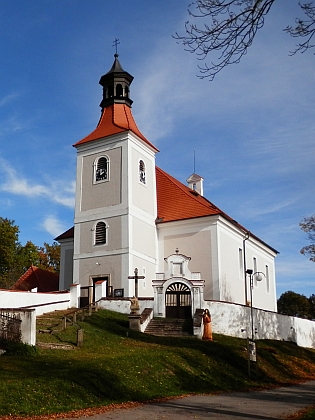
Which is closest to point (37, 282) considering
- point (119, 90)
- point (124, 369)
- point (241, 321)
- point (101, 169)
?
point (101, 169)

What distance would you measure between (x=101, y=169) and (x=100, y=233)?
4.16 m

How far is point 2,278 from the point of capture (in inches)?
1753

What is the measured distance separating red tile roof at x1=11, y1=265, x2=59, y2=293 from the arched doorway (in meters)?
13.1

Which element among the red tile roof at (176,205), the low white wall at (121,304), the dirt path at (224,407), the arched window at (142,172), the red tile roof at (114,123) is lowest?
the dirt path at (224,407)

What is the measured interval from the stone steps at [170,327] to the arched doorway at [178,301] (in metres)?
0.84

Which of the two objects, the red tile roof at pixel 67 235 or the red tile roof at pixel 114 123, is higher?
the red tile roof at pixel 114 123

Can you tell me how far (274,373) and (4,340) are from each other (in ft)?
33.0

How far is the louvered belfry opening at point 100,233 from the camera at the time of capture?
104 ft

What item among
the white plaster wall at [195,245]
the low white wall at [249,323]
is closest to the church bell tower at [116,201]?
the white plaster wall at [195,245]

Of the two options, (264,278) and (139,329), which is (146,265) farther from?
(264,278)

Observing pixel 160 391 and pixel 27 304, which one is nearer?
pixel 160 391

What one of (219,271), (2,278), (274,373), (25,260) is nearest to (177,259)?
(219,271)

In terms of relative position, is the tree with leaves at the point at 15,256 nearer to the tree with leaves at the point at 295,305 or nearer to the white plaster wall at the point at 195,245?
the white plaster wall at the point at 195,245

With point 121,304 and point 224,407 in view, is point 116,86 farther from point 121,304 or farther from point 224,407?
point 224,407
